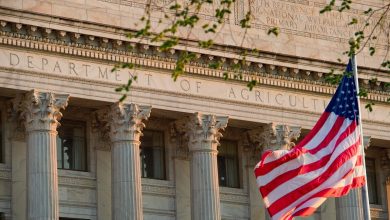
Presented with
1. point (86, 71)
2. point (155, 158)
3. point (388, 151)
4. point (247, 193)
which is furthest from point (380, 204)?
point (86, 71)

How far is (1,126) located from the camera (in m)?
54.3

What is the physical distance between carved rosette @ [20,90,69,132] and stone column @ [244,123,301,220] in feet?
31.9

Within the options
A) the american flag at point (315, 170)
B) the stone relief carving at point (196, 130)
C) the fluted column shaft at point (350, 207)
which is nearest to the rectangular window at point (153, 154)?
the stone relief carving at point (196, 130)

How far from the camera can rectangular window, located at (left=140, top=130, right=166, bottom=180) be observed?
58281 mm

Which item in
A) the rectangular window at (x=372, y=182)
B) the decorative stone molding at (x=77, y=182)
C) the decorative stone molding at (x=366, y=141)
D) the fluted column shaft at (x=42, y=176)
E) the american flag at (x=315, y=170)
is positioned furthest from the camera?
the rectangular window at (x=372, y=182)

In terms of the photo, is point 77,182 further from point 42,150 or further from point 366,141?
point 366,141

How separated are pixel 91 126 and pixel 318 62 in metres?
9.94

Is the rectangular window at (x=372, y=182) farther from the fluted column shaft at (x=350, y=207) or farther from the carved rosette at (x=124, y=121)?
the carved rosette at (x=124, y=121)

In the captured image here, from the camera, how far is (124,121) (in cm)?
5581

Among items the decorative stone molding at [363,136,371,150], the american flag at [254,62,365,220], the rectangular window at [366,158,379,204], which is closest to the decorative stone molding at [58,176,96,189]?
the american flag at [254,62,365,220]

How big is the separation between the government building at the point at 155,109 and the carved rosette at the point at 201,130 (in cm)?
5

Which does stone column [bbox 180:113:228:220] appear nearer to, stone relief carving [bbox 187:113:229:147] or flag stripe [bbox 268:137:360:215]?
stone relief carving [bbox 187:113:229:147]

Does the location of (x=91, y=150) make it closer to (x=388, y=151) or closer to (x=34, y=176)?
(x=34, y=176)

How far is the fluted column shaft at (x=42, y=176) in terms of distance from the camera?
52625 mm
